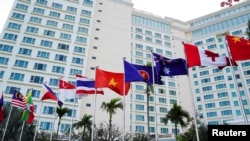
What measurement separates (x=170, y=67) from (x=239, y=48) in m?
5.07

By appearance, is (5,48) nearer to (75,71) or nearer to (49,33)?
(49,33)

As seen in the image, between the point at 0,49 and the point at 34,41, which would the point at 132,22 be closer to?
the point at 34,41

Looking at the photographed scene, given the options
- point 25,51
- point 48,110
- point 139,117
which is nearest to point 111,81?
point 48,110

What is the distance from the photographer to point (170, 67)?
17266mm

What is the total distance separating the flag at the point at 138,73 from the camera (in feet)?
60.2

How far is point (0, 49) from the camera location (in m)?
49.0

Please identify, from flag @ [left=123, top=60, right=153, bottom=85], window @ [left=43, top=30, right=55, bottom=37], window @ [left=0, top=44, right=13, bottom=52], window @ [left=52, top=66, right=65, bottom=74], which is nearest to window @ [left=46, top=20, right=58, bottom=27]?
window @ [left=43, top=30, right=55, bottom=37]

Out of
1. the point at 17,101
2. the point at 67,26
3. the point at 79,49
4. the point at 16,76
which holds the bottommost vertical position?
the point at 17,101

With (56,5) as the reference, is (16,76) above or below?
below

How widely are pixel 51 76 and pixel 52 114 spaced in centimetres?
914

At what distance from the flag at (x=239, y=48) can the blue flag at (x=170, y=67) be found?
3.46m

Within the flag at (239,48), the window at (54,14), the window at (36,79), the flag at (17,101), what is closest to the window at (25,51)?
the window at (36,79)

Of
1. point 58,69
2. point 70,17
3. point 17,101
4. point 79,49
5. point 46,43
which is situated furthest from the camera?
point 70,17

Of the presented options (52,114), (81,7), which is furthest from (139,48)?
(52,114)
